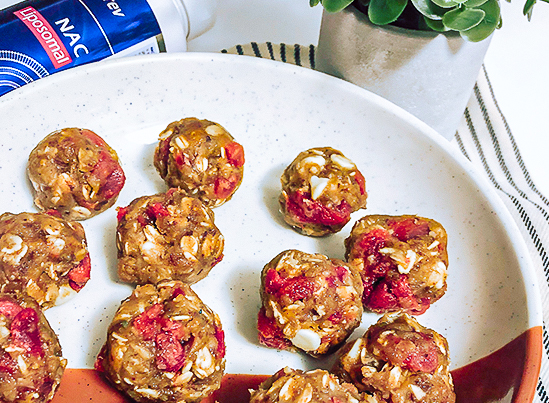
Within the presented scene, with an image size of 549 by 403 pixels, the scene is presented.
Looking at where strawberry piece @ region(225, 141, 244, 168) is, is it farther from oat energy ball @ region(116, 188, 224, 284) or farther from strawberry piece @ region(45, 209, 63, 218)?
strawberry piece @ region(45, 209, 63, 218)

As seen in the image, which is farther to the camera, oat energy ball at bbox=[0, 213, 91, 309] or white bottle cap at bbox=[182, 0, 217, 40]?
white bottle cap at bbox=[182, 0, 217, 40]

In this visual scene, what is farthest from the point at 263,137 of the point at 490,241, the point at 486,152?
the point at 486,152

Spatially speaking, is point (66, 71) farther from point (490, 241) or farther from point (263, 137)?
point (490, 241)

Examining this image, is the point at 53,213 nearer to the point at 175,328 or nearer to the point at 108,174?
the point at 108,174

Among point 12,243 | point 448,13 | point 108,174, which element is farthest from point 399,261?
point 12,243


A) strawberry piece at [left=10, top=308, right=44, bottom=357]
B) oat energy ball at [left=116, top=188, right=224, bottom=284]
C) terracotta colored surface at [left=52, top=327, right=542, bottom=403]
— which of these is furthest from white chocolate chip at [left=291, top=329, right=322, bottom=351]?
strawberry piece at [left=10, top=308, right=44, bottom=357]

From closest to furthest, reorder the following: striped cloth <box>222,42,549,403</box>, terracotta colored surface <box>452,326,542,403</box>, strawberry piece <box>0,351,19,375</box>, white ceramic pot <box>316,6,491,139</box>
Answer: strawberry piece <box>0,351,19,375</box> < terracotta colored surface <box>452,326,542,403</box> < white ceramic pot <box>316,6,491,139</box> < striped cloth <box>222,42,549,403</box>

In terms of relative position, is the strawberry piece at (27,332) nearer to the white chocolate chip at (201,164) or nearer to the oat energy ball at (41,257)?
the oat energy ball at (41,257)
